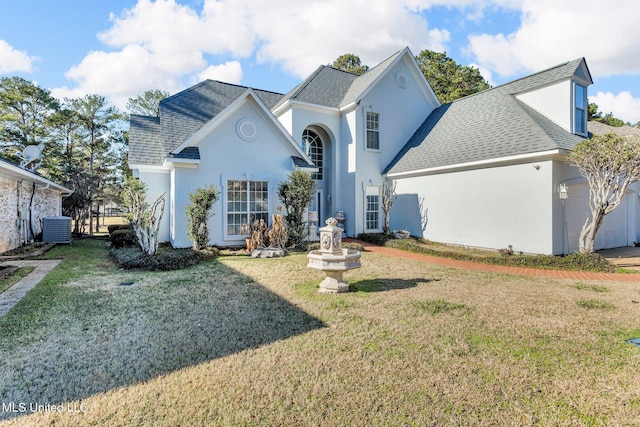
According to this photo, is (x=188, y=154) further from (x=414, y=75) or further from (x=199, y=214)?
(x=414, y=75)

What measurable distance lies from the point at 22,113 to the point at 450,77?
111 feet

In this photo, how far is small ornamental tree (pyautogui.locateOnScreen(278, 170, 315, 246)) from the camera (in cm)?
1238

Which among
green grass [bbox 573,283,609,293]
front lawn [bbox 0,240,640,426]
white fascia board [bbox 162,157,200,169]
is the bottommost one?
front lawn [bbox 0,240,640,426]

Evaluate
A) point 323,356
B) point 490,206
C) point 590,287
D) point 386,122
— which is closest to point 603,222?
point 490,206

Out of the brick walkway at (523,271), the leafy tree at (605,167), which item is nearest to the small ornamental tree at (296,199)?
the brick walkway at (523,271)

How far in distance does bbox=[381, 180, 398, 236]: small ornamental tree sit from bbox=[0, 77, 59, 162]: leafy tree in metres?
23.6

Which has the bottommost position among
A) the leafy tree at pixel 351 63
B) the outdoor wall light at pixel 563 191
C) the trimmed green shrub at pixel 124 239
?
the trimmed green shrub at pixel 124 239

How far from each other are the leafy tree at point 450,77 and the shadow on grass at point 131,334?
27.6 m

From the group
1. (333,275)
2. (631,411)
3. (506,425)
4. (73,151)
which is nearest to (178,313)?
(333,275)

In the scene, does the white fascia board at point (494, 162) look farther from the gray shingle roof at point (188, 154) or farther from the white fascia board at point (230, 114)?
the gray shingle roof at point (188, 154)

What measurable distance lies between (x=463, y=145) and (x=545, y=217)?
466cm

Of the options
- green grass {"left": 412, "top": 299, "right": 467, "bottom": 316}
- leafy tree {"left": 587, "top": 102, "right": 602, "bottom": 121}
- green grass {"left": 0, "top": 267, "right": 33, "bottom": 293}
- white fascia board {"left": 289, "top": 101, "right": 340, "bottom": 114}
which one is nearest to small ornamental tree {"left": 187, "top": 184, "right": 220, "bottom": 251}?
green grass {"left": 0, "top": 267, "right": 33, "bottom": 293}

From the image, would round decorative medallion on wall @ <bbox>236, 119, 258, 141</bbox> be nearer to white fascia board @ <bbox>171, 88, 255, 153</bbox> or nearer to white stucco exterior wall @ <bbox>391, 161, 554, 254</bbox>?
white fascia board @ <bbox>171, 88, 255, 153</bbox>

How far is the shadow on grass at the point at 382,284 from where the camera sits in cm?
680
